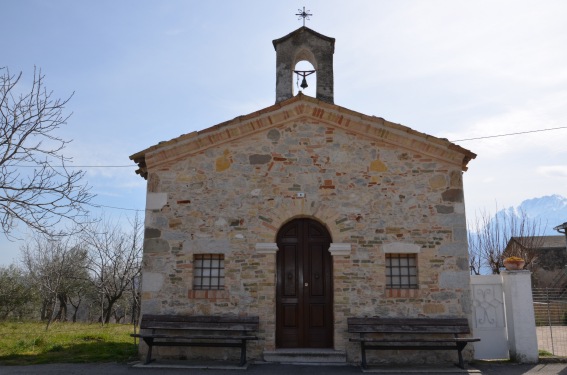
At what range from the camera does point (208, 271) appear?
9633 millimetres

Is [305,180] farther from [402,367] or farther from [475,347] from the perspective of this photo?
[475,347]

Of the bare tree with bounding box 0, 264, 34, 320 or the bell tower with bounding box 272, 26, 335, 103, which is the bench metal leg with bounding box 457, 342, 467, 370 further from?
the bare tree with bounding box 0, 264, 34, 320

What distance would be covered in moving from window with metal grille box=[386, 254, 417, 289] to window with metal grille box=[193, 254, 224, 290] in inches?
138

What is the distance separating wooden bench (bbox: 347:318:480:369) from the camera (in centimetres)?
856

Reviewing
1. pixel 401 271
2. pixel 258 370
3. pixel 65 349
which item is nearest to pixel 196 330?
pixel 258 370

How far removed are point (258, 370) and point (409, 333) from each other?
9.75 feet

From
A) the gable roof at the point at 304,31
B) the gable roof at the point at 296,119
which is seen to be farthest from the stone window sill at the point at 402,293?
the gable roof at the point at 304,31

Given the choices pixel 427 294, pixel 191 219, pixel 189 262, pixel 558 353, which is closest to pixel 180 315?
pixel 189 262

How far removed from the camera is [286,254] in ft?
31.8

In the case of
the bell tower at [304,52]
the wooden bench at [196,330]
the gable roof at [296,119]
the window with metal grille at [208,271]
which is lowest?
the wooden bench at [196,330]

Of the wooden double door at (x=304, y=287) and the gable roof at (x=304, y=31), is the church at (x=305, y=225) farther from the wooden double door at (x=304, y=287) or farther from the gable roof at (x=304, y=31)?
the gable roof at (x=304, y=31)

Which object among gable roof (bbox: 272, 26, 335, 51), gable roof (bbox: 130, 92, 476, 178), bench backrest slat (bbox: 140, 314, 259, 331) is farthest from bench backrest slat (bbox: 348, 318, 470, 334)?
gable roof (bbox: 272, 26, 335, 51)

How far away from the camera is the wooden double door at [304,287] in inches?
369

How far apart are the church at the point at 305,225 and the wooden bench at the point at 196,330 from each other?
23 centimetres
